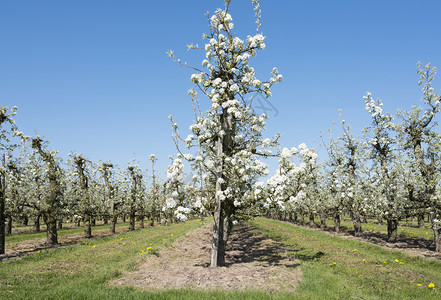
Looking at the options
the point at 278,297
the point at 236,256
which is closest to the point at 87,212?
the point at 236,256

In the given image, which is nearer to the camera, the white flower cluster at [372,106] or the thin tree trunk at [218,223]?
the thin tree trunk at [218,223]

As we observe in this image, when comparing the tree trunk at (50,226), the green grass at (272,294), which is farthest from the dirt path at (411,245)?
the tree trunk at (50,226)

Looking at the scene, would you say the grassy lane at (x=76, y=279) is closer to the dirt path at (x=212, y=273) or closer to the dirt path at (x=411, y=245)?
the dirt path at (x=212, y=273)

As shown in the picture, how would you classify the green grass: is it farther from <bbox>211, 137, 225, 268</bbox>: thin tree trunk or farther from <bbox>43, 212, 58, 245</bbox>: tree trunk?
<bbox>43, 212, 58, 245</bbox>: tree trunk

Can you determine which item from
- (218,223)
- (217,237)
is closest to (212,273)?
(217,237)

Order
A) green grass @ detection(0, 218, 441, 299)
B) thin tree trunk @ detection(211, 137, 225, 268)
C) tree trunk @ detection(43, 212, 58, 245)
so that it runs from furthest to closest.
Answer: tree trunk @ detection(43, 212, 58, 245), thin tree trunk @ detection(211, 137, 225, 268), green grass @ detection(0, 218, 441, 299)

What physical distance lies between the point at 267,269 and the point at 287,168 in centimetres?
463

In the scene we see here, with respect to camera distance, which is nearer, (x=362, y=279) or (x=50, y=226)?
(x=362, y=279)

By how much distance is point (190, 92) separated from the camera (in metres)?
12.2

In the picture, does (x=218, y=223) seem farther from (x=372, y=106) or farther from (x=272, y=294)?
(x=372, y=106)

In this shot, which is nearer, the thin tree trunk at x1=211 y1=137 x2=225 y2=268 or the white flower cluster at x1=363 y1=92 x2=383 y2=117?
the thin tree trunk at x1=211 y1=137 x2=225 y2=268

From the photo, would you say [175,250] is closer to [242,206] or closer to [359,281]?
[242,206]

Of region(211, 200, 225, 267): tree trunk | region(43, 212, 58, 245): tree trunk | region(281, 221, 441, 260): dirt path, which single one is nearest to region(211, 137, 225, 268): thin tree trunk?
region(211, 200, 225, 267): tree trunk

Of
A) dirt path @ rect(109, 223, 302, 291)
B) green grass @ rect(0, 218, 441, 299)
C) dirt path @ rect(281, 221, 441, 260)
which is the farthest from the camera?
dirt path @ rect(281, 221, 441, 260)
